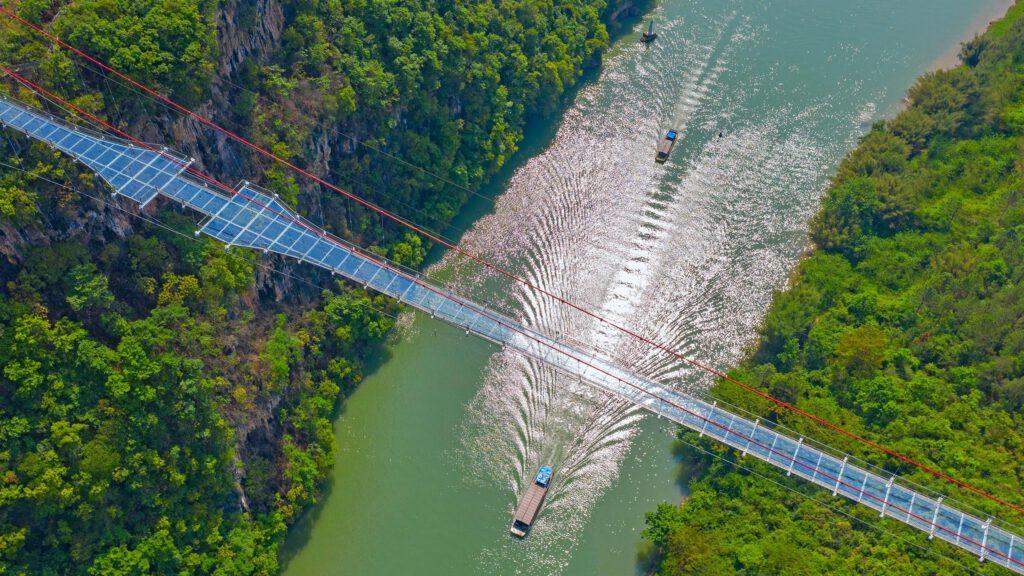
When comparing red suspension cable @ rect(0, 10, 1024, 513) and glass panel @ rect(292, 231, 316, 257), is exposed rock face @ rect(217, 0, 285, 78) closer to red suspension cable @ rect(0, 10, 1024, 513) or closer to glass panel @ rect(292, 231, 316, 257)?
red suspension cable @ rect(0, 10, 1024, 513)

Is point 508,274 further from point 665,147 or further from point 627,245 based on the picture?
point 665,147

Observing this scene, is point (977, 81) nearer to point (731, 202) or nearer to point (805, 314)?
point (731, 202)

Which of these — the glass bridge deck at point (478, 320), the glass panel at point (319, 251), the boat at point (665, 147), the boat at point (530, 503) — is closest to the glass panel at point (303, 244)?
the glass bridge deck at point (478, 320)

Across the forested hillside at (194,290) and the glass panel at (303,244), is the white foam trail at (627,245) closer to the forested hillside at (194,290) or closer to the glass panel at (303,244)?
the forested hillside at (194,290)

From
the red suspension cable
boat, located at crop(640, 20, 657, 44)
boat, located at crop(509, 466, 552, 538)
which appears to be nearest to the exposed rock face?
the red suspension cable

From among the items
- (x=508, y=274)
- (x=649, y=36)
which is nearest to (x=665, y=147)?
(x=649, y=36)
